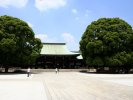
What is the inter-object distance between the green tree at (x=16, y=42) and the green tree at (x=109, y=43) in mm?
9813

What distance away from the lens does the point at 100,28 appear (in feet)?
172

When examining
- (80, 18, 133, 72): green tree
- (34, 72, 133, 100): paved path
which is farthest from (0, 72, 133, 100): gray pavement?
(80, 18, 133, 72): green tree

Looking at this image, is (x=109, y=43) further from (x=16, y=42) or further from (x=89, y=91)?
(x=89, y=91)

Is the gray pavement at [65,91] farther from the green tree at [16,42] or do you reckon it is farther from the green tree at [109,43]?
the green tree at [109,43]

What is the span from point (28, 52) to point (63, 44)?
24.5 metres

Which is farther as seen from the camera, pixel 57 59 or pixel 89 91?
pixel 57 59

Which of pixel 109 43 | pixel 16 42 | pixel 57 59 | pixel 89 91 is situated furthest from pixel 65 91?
pixel 57 59

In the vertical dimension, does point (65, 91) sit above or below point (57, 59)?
below

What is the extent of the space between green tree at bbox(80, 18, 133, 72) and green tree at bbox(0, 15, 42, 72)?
32.2 feet

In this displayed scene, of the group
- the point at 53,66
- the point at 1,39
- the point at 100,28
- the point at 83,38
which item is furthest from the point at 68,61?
the point at 1,39

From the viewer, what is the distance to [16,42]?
46.8 metres

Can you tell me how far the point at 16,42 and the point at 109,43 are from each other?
1570 cm

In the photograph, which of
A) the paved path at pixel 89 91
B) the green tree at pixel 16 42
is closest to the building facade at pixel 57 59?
the green tree at pixel 16 42

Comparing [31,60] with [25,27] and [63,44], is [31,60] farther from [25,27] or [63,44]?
Result: [63,44]
